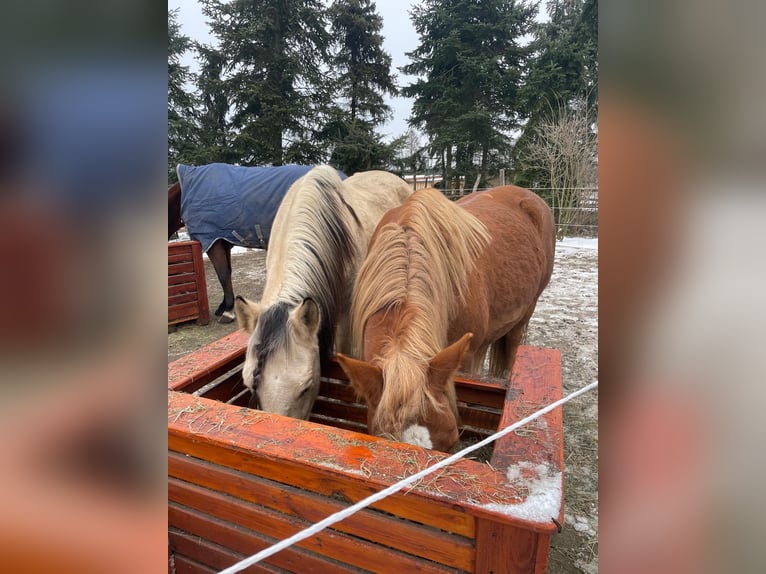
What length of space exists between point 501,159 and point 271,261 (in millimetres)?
15352

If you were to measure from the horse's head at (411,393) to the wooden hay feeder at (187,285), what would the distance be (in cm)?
434

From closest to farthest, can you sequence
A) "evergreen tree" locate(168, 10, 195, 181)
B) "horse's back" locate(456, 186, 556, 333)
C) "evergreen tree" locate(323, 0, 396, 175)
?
1. "horse's back" locate(456, 186, 556, 333)
2. "evergreen tree" locate(168, 10, 195, 181)
3. "evergreen tree" locate(323, 0, 396, 175)

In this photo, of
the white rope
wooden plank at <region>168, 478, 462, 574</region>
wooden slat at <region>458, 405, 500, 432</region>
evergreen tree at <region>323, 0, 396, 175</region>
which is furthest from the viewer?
evergreen tree at <region>323, 0, 396, 175</region>

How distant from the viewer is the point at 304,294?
6.69 feet

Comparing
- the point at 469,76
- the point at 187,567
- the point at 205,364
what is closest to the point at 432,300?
the point at 205,364

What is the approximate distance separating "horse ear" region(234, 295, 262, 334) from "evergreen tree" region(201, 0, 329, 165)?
39.3ft

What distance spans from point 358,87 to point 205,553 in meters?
15.9

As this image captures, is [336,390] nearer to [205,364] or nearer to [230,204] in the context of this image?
[205,364]

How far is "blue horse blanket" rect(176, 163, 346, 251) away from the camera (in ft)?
16.3

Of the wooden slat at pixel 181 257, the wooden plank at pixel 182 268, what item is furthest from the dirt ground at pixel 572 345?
the wooden slat at pixel 181 257

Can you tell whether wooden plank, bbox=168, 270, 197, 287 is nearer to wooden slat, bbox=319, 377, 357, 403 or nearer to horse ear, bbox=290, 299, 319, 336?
wooden slat, bbox=319, 377, 357, 403

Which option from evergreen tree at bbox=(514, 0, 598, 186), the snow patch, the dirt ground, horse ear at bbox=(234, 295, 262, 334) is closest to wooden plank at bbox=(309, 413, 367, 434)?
horse ear at bbox=(234, 295, 262, 334)

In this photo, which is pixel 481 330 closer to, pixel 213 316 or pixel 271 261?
pixel 271 261
